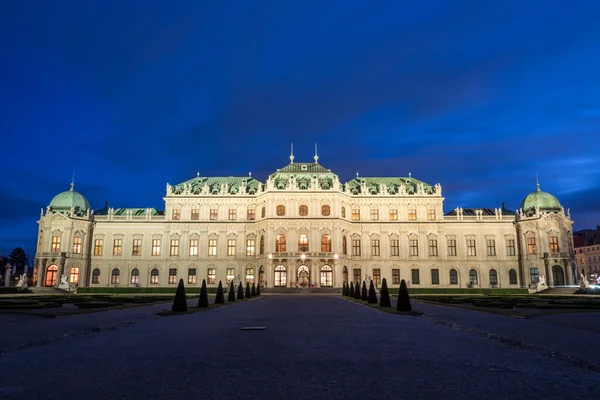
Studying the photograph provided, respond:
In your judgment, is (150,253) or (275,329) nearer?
(275,329)

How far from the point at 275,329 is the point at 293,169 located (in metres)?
57.3

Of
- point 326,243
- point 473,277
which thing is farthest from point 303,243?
point 473,277

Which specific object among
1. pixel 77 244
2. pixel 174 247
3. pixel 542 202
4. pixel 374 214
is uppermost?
pixel 542 202

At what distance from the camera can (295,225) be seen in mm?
65125

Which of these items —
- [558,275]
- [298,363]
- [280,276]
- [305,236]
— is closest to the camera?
[298,363]

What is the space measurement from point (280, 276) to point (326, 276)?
657cm

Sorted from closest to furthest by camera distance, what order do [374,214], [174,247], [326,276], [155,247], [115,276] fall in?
[326,276] → [115,276] → [174,247] → [155,247] → [374,214]

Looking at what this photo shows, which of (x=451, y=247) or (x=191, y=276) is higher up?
(x=451, y=247)

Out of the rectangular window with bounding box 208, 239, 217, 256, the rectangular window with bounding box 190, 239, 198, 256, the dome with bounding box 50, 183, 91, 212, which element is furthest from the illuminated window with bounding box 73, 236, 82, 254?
the rectangular window with bounding box 208, 239, 217, 256

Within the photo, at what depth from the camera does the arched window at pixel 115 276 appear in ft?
227

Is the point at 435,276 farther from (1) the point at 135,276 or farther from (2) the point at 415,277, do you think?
(1) the point at 135,276

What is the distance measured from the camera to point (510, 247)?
2753 inches

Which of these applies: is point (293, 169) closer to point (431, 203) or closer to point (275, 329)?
point (431, 203)

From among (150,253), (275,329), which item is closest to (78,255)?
(150,253)
